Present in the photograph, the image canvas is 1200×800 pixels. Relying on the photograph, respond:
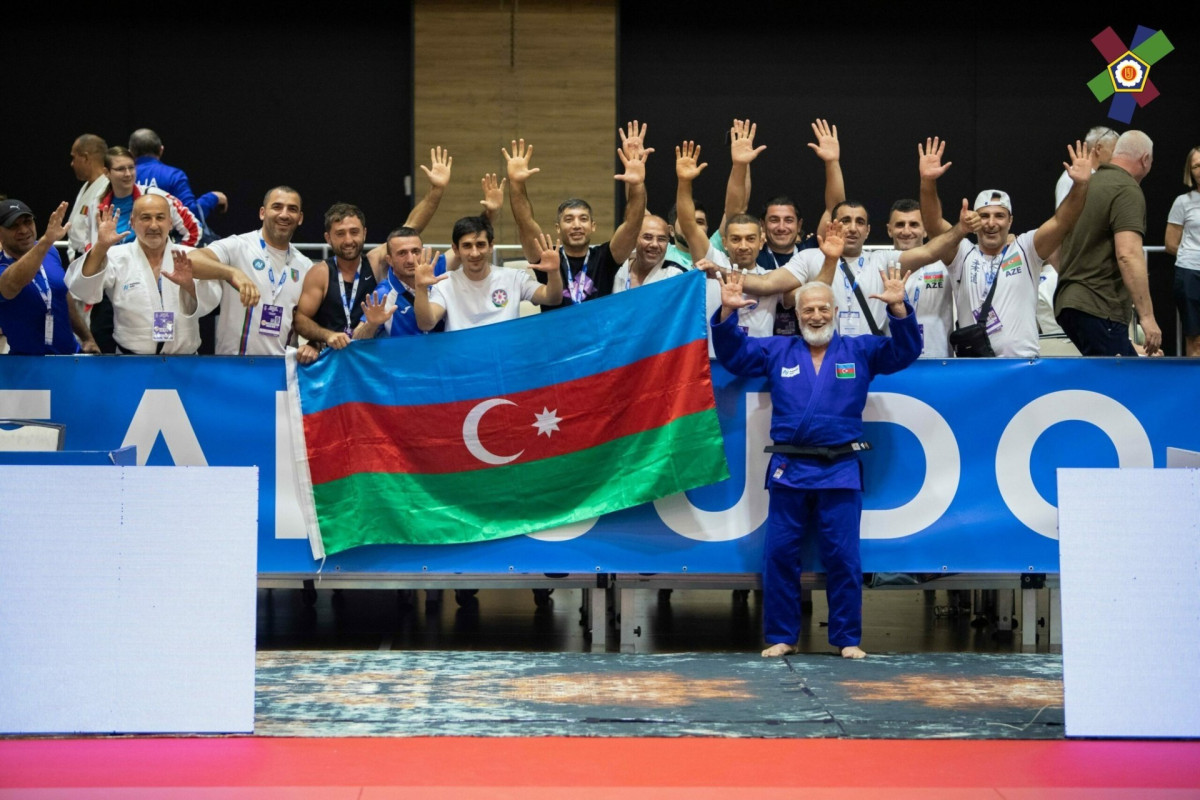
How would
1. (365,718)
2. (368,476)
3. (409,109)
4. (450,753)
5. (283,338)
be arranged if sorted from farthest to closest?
(409,109) < (283,338) < (368,476) < (365,718) < (450,753)

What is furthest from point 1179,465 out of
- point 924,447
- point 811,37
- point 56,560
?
point 811,37

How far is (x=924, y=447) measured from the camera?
689 centimetres

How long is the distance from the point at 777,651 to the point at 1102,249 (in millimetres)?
3169

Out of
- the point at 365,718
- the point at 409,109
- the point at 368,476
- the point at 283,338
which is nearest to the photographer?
the point at 365,718

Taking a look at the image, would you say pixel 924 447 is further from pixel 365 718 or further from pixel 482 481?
pixel 365 718

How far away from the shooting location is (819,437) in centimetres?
655

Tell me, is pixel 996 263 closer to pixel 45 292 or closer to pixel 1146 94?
pixel 45 292

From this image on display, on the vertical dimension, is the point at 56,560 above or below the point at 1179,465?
below

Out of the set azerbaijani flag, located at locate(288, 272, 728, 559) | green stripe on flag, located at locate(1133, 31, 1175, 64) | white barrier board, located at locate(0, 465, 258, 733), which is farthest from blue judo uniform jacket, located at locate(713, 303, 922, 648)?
green stripe on flag, located at locate(1133, 31, 1175, 64)

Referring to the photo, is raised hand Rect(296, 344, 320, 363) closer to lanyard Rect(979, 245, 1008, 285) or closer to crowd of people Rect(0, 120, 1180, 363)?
crowd of people Rect(0, 120, 1180, 363)

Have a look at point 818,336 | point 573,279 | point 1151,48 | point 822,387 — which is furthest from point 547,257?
point 1151,48

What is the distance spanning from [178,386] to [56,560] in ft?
6.36

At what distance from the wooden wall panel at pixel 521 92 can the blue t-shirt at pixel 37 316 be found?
6.81m

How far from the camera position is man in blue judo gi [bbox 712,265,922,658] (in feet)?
21.5
